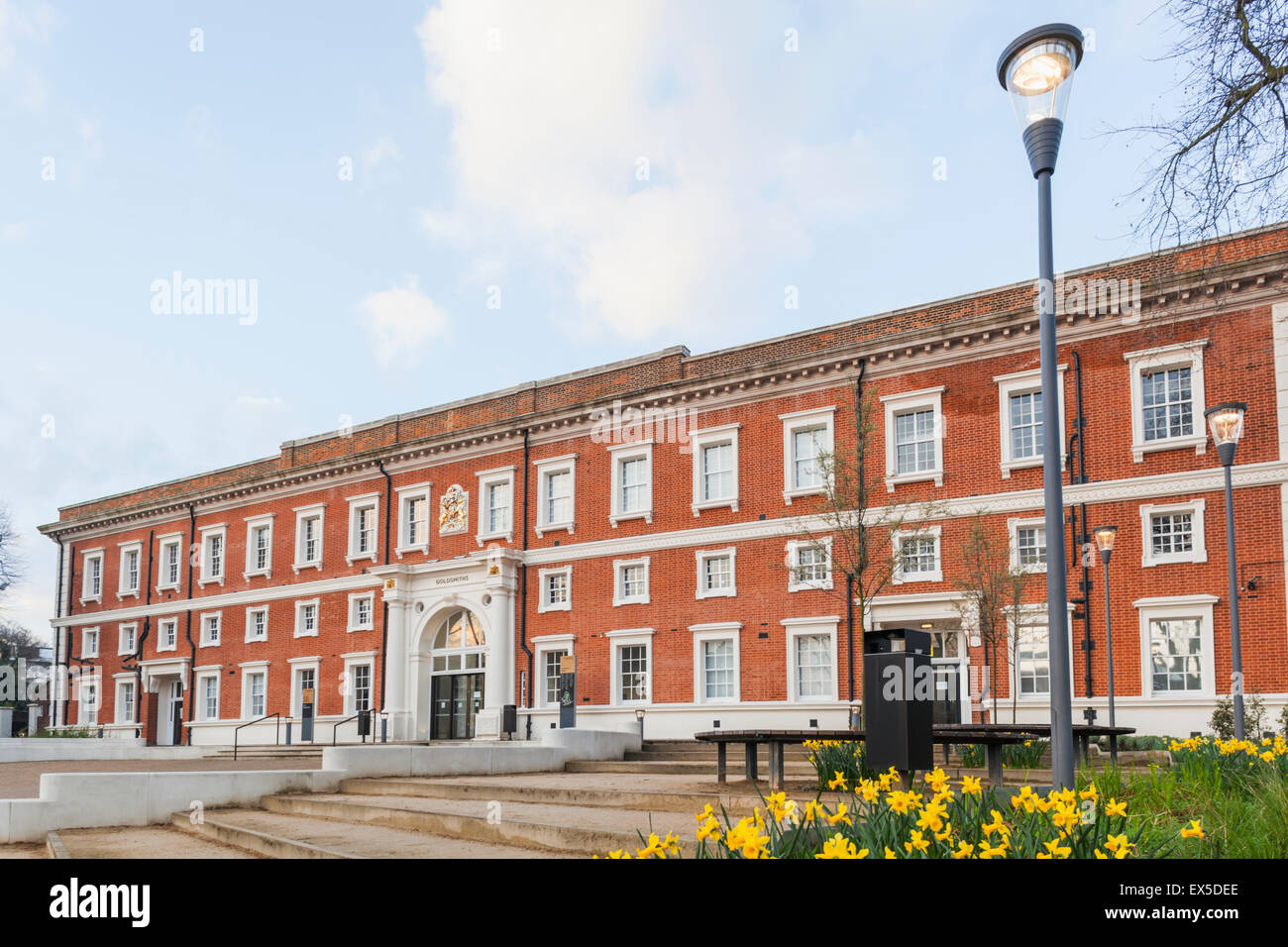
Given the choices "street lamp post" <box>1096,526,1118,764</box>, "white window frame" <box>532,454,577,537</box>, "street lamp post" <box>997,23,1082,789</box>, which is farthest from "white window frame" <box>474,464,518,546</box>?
"street lamp post" <box>997,23,1082,789</box>

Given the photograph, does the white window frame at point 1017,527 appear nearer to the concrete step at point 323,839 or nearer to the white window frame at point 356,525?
the concrete step at point 323,839

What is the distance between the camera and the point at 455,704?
34281 millimetres

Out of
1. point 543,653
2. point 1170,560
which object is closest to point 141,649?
point 543,653

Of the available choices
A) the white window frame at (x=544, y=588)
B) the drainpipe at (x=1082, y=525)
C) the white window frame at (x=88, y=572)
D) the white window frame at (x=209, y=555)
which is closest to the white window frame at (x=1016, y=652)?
the drainpipe at (x=1082, y=525)

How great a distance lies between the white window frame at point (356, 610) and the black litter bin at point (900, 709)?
1176 inches

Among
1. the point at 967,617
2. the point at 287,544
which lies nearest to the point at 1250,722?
the point at 967,617

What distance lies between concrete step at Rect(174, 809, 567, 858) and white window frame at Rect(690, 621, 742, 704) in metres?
15.5

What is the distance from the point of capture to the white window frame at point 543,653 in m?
31.6

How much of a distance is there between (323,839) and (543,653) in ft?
69.8

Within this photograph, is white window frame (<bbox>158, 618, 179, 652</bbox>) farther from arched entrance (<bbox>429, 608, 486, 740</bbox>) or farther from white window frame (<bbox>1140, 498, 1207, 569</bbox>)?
white window frame (<bbox>1140, 498, 1207, 569</bbox>)

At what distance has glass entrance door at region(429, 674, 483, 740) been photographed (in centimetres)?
3384

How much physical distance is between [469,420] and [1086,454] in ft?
64.8

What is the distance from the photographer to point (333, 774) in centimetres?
1631
